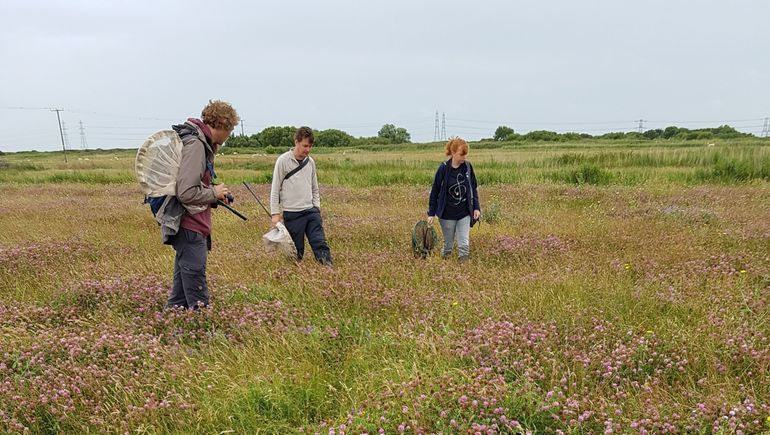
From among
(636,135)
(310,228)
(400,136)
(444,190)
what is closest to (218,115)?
(310,228)

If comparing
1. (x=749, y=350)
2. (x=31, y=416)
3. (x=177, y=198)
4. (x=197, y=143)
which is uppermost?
(x=197, y=143)

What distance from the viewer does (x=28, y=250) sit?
6742mm

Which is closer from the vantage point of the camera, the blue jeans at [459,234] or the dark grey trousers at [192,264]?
the dark grey trousers at [192,264]

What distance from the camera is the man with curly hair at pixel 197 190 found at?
11.9ft

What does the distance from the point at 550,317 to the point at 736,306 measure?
5.43 feet

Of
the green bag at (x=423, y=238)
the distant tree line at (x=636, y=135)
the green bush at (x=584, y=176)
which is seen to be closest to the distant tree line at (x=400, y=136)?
the distant tree line at (x=636, y=135)

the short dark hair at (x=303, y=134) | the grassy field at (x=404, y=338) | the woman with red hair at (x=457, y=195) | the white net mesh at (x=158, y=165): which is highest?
the short dark hair at (x=303, y=134)

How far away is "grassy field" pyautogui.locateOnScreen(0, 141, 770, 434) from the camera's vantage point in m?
2.49

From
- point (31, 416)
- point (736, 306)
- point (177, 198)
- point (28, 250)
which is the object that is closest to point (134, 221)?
point (28, 250)

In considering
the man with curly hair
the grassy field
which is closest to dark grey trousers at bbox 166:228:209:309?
the man with curly hair

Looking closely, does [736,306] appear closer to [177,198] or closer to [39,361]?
[177,198]

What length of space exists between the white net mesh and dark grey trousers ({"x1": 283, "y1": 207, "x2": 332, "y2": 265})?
2133mm

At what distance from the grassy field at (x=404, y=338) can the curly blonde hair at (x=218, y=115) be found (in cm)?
163

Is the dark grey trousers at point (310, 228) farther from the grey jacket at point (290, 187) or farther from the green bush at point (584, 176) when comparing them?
the green bush at point (584, 176)
